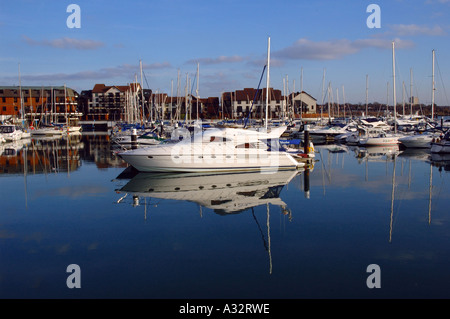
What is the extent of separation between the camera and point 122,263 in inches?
348

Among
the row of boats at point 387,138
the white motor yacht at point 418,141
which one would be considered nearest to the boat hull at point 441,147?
the row of boats at point 387,138

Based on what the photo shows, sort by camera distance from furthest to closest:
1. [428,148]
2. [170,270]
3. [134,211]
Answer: [428,148] < [134,211] < [170,270]

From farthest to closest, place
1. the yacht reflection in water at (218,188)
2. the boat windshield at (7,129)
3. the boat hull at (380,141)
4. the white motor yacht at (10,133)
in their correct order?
the boat windshield at (7,129), the white motor yacht at (10,133), the boat hull at (380,141), the yacht reflection in water at (218,188)

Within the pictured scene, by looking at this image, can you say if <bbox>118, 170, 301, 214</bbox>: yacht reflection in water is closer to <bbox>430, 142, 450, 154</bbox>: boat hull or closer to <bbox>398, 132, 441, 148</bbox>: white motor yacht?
<bbox>430, 142, 450, 154</bbox>: boat hull

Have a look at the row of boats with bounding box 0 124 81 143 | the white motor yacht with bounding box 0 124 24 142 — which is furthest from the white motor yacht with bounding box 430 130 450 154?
the white motor yacht with bounding box 0 124 24 142

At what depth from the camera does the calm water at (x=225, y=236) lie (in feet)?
25.5

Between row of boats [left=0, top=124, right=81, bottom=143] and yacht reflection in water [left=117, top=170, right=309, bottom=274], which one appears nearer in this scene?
yacht reflection in water [left=117, top=170, right=309, bottom=274]

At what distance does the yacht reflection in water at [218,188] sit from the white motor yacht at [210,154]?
0.40 m

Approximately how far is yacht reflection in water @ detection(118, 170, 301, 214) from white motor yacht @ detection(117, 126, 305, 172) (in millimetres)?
404

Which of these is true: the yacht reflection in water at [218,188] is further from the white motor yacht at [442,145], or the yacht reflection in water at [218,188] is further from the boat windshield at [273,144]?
the white motor yacht at [442,145]

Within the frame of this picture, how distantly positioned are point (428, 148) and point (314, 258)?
1195 inches

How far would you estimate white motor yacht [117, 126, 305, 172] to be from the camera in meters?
20.2

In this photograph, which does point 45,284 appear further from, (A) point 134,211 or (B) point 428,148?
(B) point 428,148
